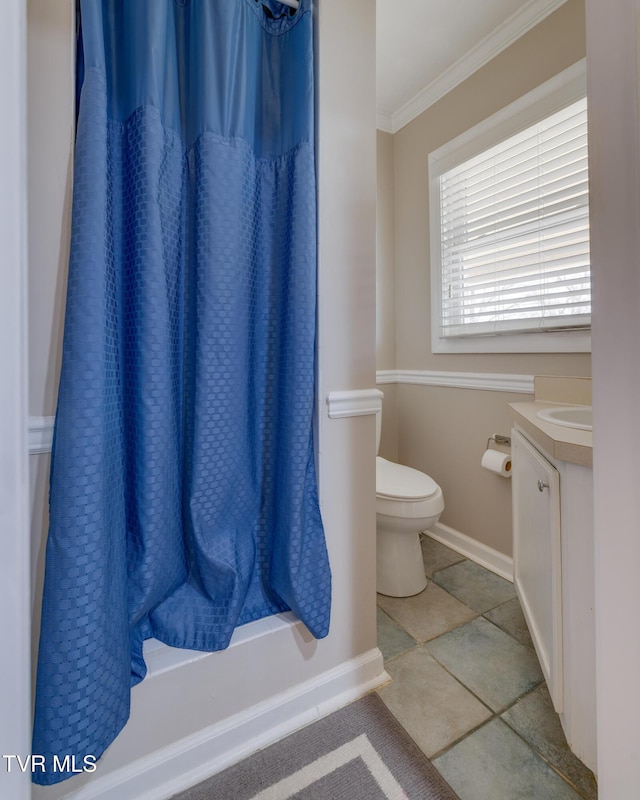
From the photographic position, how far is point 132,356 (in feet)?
2.98

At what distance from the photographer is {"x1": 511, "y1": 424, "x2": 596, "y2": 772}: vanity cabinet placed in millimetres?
817

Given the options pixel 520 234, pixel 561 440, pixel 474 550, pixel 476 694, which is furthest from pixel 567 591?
pixel 520 234

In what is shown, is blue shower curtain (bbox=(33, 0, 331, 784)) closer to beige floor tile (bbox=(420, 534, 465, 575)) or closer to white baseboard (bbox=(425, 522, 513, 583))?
beige floor tile (bbox=(420, 534, 465, 575))

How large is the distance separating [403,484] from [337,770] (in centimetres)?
98

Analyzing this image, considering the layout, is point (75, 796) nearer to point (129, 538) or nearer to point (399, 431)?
point (129, 538)

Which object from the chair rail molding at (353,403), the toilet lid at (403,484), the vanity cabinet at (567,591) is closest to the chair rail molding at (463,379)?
the toilet lid at (403,484)

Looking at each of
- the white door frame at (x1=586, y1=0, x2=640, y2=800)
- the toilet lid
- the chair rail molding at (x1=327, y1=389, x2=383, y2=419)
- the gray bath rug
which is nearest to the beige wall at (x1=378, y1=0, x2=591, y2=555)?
the toilet lid

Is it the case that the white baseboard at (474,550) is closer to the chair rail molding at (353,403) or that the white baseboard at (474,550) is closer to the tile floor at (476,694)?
the tile floor at (476,694)

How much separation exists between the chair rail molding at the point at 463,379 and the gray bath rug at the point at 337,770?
139 cm

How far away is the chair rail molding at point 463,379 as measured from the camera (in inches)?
69.5

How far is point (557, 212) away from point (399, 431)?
4.64ft

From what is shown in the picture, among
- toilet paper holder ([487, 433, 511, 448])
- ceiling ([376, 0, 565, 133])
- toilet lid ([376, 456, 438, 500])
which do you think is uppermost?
ceiling ([376, 0, 565, 133])

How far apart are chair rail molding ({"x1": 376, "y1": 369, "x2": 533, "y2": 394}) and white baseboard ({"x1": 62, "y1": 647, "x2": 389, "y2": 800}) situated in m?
1.27

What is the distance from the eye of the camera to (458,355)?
6.79 ft
